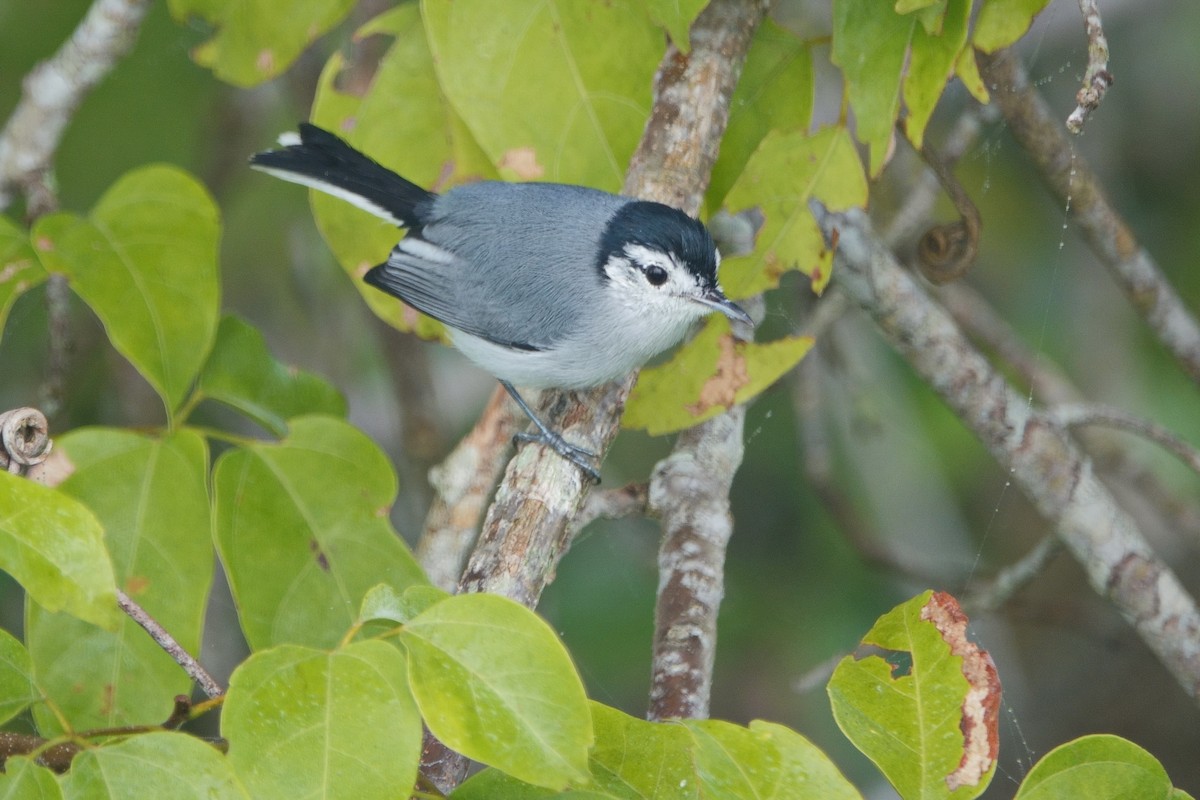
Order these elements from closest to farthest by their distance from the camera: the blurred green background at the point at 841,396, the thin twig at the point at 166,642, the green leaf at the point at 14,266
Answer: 1. the thin twig at the point at 166,642
2. the green leaf at the point at 14,266
3. the blurred green background at the point at 841,396

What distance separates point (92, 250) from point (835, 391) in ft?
9.66

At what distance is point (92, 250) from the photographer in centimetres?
208

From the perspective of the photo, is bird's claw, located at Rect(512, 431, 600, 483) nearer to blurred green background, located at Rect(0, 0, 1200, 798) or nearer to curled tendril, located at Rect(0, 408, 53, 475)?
curled tendril, located at Rect(0, 408, 53, 475)

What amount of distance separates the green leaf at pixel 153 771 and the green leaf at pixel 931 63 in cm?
142

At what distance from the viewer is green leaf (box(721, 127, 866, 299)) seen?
6.77 ft

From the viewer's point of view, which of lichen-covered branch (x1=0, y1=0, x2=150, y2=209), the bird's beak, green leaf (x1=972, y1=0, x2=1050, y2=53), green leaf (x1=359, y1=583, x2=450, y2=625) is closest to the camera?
green leaf (x1=359, y1=583, x2=450, y2=625)

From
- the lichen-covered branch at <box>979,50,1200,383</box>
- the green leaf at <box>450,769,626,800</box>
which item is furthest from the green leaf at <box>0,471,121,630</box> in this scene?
the lichen-covered branch at <box>979,50,1200,383</box>

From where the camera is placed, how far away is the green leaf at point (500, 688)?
3.82 ft

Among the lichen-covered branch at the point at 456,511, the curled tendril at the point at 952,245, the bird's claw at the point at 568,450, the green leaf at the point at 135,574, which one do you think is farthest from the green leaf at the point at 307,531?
the curled tendril at the point at 952,245

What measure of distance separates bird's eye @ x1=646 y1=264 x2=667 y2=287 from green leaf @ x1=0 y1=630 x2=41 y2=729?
1.47 m

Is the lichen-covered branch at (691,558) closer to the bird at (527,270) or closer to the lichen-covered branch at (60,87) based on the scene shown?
the bird at (527,270)

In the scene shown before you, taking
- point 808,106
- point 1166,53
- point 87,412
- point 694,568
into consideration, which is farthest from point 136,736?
point 1166,53

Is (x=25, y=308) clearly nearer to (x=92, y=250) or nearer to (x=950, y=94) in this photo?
(x=92, y=250)

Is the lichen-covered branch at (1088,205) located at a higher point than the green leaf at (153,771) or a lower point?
higher
